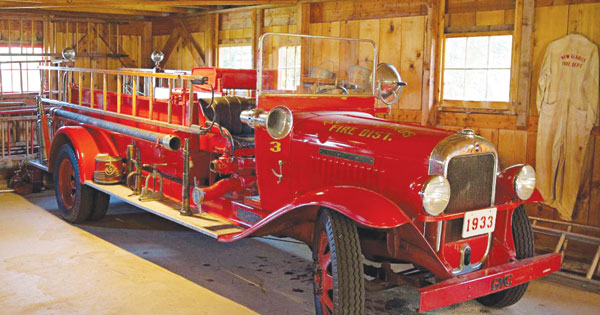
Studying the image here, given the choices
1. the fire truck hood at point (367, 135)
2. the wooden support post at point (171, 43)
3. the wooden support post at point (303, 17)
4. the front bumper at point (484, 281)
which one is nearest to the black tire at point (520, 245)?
the front bumper at point (484, 281)

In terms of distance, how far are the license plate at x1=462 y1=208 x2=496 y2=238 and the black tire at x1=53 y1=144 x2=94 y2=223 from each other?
396 centimetres

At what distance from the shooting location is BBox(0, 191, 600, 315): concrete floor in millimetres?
4438

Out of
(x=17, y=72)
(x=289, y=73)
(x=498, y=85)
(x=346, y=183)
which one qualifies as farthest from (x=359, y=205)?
(x=17, y=72)

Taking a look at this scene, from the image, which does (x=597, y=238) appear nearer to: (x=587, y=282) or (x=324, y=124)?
(x=587, y=282)

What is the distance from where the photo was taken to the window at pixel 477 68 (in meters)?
6.54

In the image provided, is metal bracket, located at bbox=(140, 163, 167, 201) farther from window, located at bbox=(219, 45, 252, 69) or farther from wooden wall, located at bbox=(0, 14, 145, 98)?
wooden wall, located at bbox=(0, 14, 145, 98)

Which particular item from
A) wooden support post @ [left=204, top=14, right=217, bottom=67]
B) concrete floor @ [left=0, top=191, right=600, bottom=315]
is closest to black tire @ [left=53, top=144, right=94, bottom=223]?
concrete floor @ [left=0, top=191, right=600, bottom=315]

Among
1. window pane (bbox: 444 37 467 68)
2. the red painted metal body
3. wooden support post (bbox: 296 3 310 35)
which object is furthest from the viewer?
wooden support post (bbox: 296 3 310 35)

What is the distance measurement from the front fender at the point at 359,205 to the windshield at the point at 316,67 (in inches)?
47.6

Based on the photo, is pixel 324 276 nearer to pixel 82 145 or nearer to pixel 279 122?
pixel 279 122

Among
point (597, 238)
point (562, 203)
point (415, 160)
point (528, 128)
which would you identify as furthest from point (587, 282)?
point (415, 160)

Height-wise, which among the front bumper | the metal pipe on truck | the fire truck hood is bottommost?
the front bumper

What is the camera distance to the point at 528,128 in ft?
20.6

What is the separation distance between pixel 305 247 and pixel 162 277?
59.3 inches
